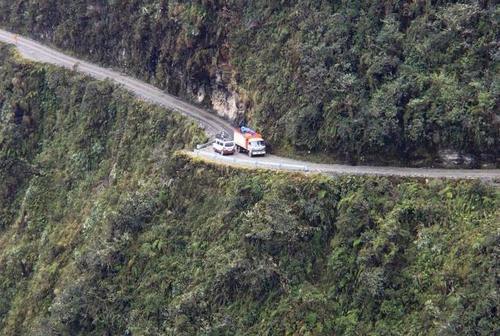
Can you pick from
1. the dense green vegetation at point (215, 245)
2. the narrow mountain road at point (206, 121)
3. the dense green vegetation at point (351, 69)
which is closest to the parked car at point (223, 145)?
the narrow mountain road at point (206, 121)

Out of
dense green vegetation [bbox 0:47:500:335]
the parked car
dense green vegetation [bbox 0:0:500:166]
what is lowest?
dense green vegetation [bbox 0:47:500:335]

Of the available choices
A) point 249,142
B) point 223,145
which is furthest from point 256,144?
point 223,145

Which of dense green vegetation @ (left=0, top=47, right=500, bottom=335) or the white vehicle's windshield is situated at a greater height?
the white vehicle's windshield

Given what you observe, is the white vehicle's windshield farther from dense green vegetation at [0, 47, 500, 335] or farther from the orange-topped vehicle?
dense green vegetation at [0, 47, 500, 335]

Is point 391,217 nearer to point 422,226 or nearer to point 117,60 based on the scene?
point 422,226

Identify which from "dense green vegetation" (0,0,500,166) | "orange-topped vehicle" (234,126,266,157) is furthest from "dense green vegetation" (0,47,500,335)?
"dense green vegetation" (0,0,500,166)

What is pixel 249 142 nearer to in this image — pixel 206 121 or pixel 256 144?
pixel 256 144
